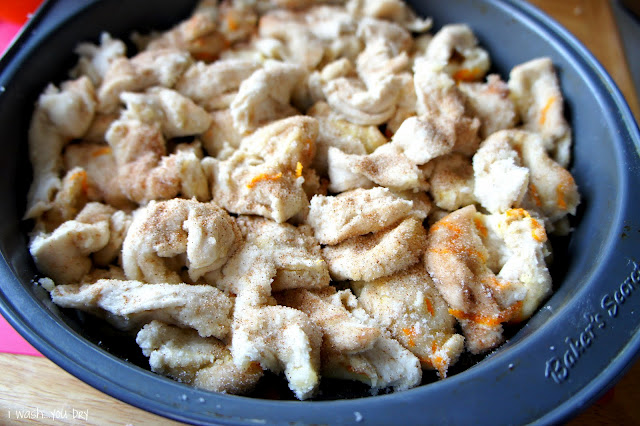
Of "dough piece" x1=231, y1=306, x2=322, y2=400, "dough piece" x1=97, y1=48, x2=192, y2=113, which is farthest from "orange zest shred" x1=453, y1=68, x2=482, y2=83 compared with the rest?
"dough piece" x1=231, y1=306, x2=322, y2=400

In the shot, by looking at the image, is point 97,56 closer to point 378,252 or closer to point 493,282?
point 378,252

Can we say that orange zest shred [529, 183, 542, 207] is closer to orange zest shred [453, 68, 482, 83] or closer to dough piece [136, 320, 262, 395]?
orange zest shred [453, 68, 482, 83]

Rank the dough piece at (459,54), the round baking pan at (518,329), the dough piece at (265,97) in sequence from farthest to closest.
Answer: the dough piece at (459,54) → the dough piece at (265,97) → the round baking pan at (518,329)

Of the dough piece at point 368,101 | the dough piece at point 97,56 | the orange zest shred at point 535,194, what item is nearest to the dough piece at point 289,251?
the dough piece at point 368,101

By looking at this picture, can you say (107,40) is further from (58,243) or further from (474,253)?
(474,253)

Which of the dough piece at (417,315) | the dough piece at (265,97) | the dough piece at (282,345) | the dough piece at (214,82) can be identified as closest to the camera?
the dough piece at (282,345)

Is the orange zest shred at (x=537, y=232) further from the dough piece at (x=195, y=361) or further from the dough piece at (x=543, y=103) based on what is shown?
the dough piece at (x=195, y=361)
